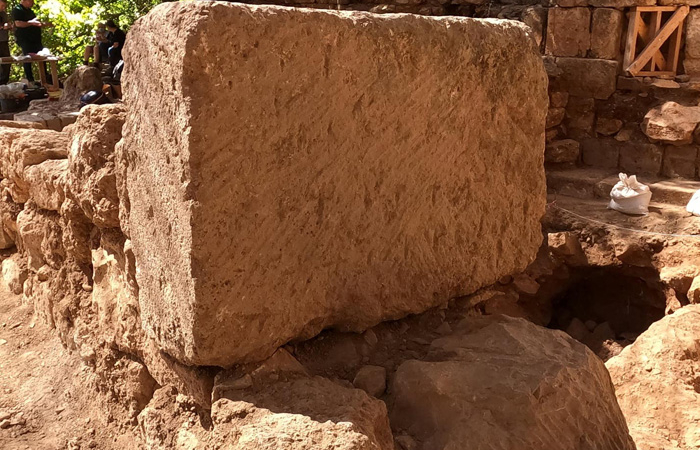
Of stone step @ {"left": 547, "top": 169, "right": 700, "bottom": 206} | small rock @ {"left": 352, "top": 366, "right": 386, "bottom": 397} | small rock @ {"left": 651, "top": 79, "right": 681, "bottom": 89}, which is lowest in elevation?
stone step @ {"left": 547, "top": 169, "right": 700, "bottom": 206}

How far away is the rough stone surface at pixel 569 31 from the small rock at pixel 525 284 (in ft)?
8.25

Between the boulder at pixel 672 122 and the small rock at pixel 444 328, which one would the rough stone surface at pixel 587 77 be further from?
the small rock at pixel 444 328

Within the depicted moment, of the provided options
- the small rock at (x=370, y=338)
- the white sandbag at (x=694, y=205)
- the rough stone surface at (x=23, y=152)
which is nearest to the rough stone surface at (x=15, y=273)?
the rough stone surface at (x=23, y=152)

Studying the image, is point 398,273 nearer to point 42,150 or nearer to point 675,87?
point 42,150

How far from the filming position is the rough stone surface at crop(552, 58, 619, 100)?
6.57 m

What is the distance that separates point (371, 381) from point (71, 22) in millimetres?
12639

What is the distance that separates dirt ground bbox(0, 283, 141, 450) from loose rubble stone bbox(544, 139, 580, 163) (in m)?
5.36

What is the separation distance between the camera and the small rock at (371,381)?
1650mm

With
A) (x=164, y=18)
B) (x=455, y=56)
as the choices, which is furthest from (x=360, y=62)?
(x=164, y=18)

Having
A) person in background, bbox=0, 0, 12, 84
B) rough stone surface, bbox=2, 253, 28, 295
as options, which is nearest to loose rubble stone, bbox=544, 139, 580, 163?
rough stone surface, bbox=2, 253, 28, 295

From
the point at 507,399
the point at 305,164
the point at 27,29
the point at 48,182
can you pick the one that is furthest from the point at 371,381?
the point at 27,29

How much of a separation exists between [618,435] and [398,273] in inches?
26.7

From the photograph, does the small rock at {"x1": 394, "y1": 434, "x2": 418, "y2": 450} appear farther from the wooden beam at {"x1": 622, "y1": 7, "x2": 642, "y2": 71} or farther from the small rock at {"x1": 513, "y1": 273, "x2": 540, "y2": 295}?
the wooden beam at {"x1": 622, "y1": 7, "x2": 642, "y2": 71}

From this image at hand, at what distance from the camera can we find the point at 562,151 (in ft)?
22.0
